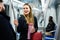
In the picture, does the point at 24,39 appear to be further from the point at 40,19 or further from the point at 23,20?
the point at 40,19

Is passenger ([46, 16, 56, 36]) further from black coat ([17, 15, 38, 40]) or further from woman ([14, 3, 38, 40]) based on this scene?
black coat ([17, 15, 38, 40])

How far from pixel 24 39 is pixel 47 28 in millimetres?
1156

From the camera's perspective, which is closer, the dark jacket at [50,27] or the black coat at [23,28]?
the black coat at [23,28]

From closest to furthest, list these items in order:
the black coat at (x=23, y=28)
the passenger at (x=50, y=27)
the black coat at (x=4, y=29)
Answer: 1. the black coat at (x=4, y=29)
2. the black coat at (x=23, y=28)
3. the passenger at (x=50, y=27)

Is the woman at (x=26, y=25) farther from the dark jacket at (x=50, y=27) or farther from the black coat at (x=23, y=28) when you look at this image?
the dark jacket at (x=50, y=27)

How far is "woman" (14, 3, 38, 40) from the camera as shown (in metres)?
3.04

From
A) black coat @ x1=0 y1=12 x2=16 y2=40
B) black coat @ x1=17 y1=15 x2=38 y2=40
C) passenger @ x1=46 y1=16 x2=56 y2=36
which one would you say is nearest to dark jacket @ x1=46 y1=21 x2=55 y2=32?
passenger @ x1=46 y1=16 x2=56 y2=36

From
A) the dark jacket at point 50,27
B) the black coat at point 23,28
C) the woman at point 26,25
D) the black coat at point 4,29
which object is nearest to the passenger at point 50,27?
the dark jacket at point 50,27

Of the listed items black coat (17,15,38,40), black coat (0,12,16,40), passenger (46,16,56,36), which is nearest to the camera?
black coat (0,12,16,40)

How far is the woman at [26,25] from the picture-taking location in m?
3.04

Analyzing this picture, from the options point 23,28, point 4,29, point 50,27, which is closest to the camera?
point 4,29

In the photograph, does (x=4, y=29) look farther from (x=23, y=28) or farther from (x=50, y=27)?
Result: (x=50, y=27)

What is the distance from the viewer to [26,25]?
3092mm

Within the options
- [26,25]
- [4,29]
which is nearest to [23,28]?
[26,25]
